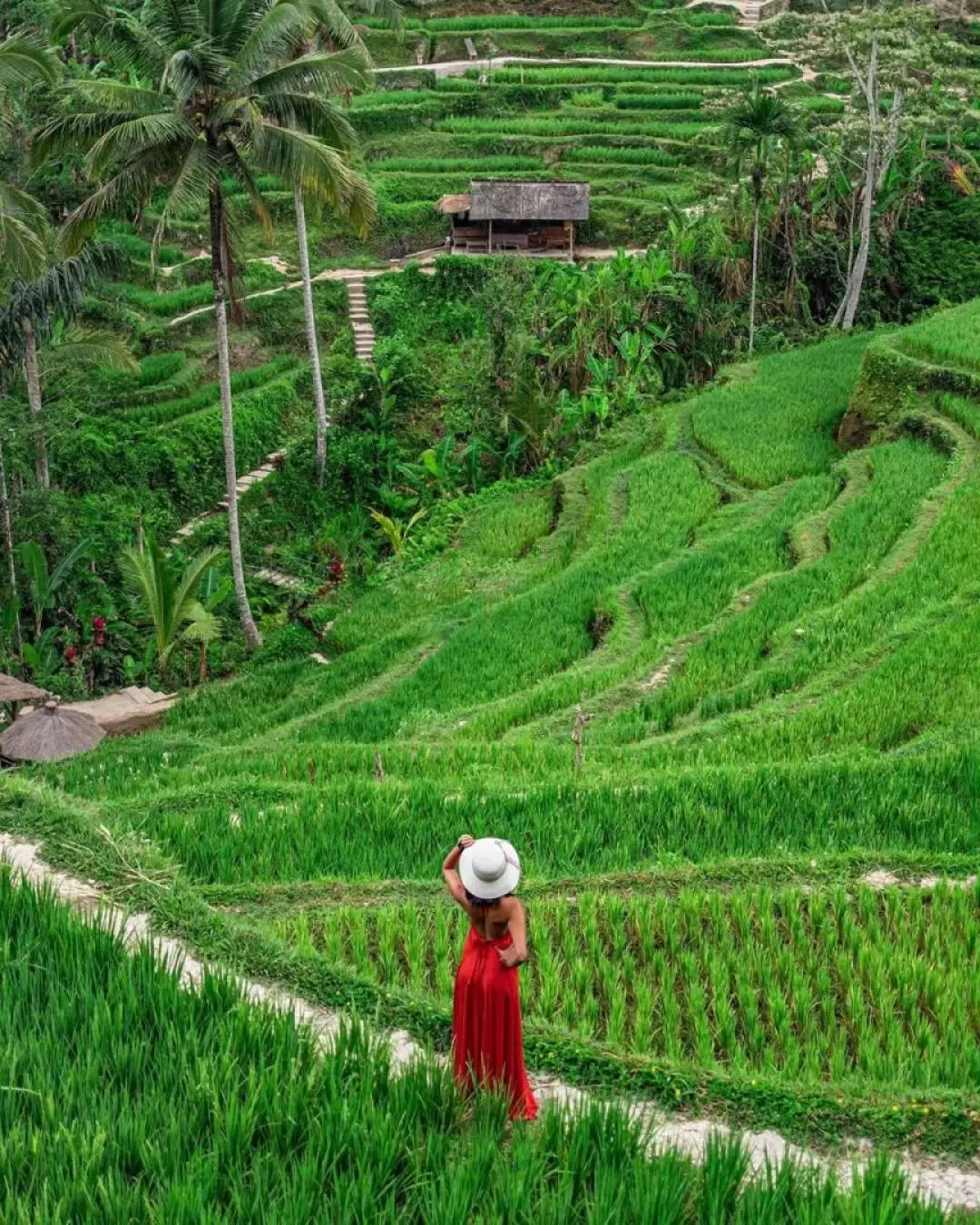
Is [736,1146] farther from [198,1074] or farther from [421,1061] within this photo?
[198,1074]

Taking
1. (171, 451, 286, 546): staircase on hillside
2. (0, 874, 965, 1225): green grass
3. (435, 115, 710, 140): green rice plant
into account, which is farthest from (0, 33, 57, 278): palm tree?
(435, 115, 710, 140): green rice plant

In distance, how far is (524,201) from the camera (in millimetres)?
24922

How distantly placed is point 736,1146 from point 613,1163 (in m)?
0.35

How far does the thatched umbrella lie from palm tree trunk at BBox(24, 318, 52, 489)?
4853 mm

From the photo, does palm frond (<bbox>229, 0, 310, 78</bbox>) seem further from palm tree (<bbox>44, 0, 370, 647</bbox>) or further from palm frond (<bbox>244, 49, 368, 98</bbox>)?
palm frond (<bbox>244, 49, 368, 98</bbox>)

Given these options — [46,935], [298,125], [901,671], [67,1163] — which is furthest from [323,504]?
[67,1163]

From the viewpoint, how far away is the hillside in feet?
17.5

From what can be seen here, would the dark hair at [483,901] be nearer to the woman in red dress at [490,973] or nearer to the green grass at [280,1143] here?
the woman in red dress at [490,973]

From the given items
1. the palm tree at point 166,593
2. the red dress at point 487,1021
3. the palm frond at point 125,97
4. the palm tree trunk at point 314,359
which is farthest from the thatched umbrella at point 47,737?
the palm tree trunk at point 314,359

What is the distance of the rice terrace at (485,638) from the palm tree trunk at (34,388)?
0.10m

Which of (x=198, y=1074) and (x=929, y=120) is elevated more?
(x=929, y=120)

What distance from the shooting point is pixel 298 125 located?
1313cm

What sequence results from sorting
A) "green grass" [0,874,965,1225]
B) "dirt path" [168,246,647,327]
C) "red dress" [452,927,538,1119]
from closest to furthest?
"green grass" [0,874,965,1225]
"red dress" [452,927,538,1119]
"dirt path" [168,246,647,327]

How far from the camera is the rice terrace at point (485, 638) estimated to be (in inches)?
165
